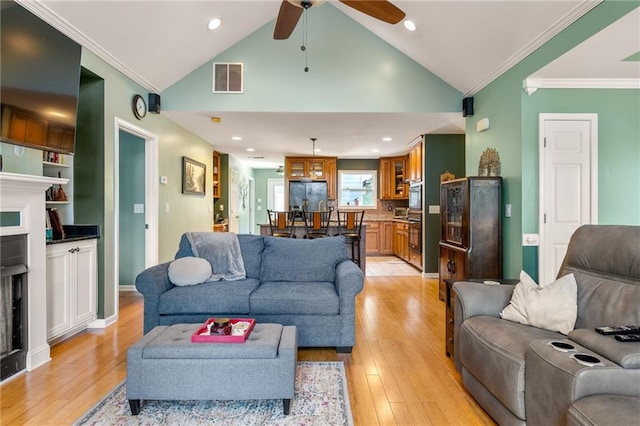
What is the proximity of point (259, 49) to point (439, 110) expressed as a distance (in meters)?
2.43

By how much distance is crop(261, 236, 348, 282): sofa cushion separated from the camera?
319 cm

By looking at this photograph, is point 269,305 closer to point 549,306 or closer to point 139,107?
point 549,306

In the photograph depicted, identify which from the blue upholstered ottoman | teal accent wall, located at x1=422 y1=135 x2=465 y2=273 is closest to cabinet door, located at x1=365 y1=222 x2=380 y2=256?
teal accent wall, located at x1=422 y1=135 x2=465 y2=273

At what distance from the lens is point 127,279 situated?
479cm

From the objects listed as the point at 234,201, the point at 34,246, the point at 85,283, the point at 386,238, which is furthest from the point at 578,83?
the point at 234,201

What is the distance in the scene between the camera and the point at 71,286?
300 centimetres

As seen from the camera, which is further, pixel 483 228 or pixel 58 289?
pixel 483 228

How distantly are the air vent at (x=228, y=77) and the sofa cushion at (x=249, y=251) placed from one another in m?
2.08

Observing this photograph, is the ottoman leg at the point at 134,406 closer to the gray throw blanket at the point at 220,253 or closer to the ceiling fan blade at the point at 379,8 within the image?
the gray throw blanket at the point at 220,253

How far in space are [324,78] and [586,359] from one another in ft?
12.8

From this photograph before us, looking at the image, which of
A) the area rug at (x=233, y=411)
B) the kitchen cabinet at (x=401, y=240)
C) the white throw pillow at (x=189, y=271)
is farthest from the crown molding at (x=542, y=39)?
the kitchen cabinet at (x=401, y=240)

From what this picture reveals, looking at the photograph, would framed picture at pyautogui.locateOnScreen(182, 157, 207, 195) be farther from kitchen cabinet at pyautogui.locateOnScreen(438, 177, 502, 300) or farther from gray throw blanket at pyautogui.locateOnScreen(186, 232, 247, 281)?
kitchen cabinet at pyautogui.locateOnScreen(438, 177, 502, 300)

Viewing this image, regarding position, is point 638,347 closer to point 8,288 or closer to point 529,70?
point 529,70

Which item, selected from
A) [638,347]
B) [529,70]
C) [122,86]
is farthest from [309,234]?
[638,347]
